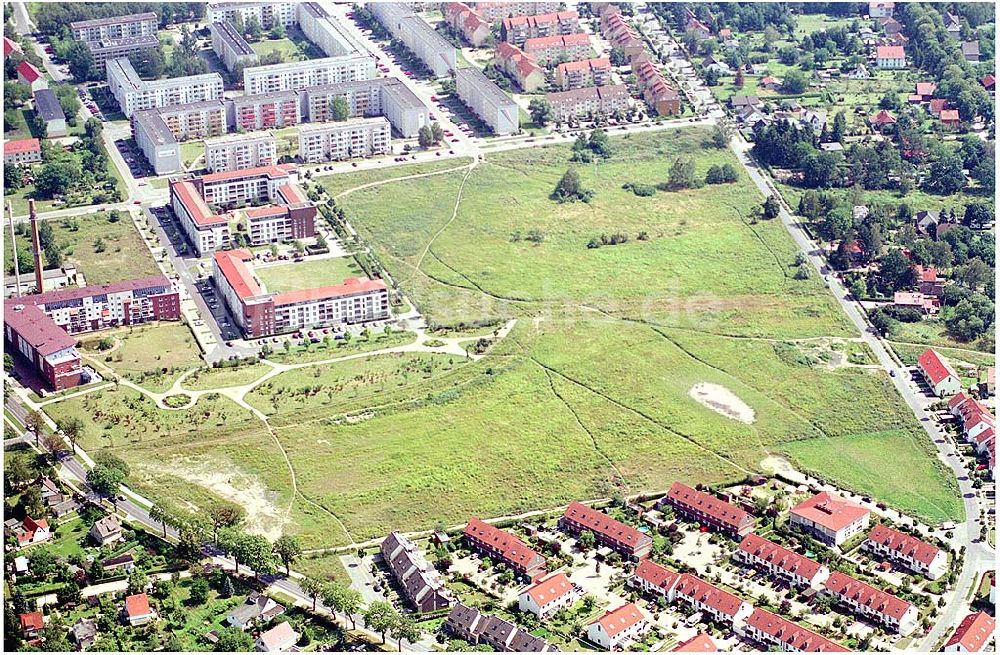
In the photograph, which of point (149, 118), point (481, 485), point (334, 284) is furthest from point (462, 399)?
point (149, 118)

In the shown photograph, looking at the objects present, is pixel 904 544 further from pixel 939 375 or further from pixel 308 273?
pixel 308 273

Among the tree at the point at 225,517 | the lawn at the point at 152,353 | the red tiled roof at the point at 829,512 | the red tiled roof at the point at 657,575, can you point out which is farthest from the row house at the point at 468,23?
the red tiled roof at the point at 657,575

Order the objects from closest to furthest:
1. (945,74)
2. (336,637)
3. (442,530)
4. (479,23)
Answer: (336,637) < (442,530) < (945,74) < (479,23)

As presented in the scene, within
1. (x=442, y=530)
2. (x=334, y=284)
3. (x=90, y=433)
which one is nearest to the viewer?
(x=442, y=530)

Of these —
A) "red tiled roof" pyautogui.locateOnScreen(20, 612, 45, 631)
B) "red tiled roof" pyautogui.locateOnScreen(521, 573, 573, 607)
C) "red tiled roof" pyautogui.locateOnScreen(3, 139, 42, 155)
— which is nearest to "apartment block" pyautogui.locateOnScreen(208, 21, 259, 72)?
"red tiled roof" pyautogui.locateOnScreen(3, 139, 42, 155)

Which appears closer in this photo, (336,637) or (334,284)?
(336,637)

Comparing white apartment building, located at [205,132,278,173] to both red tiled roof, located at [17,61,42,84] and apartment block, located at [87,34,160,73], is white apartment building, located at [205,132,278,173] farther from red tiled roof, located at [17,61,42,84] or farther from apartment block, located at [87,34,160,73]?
apartment block, located at [87,34,160,73]

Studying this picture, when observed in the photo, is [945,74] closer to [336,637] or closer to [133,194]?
[133,194]
